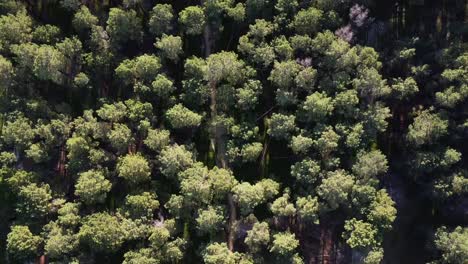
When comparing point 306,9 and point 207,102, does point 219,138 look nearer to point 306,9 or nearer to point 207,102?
point 207,102

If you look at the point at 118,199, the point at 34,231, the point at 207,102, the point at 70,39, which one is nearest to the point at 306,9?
the point at 207,102

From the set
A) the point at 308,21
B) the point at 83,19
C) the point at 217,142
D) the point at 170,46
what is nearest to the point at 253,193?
the point at 217,142

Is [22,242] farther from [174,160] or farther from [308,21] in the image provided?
[308,21]

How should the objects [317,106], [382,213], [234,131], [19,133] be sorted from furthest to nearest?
[234,131], [19,133], [317,106], [382,213]

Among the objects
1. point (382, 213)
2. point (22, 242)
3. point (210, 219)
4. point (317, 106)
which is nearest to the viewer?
point (382, 213)

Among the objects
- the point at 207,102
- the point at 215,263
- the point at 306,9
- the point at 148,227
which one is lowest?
the point at 215,263

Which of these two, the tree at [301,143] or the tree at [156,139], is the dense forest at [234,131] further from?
the tree at [301,143]
